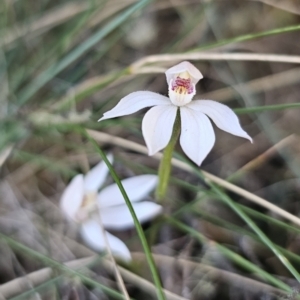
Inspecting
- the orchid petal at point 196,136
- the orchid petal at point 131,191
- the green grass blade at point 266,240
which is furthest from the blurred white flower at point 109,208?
the orchid petal at point 196,136

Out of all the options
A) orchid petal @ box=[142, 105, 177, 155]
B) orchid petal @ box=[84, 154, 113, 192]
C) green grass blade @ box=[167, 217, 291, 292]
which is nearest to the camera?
orchid petal @ box=[142, 105, 177, 155]

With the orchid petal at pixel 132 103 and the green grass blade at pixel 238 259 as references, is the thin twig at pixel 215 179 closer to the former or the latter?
the green grass blade at pixel 238 259

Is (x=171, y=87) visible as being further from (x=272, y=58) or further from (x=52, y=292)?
(x=52, y=292)

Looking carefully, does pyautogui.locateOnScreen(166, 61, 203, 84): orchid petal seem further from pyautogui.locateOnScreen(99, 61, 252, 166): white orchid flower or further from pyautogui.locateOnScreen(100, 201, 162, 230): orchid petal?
pyautogui.locateOnScreen(100, 201, 162, 230): orchid petal

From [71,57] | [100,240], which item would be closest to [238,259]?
[100,240]

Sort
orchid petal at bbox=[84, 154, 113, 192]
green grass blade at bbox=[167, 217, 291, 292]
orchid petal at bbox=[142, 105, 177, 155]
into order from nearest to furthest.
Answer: orchid petal at bbox=[142, 105, 177, 155] → green grass blade at bbox=[167, 217, 291, 292] → orchid petal at bbox=[84, 154, 113, 192]

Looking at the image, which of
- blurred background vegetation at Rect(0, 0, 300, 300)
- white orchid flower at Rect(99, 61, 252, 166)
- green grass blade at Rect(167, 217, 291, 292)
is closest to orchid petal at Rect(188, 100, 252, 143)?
white orchid flower at Rect(99, 61, 252, 166)

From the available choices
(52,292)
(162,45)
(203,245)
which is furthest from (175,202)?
(162,45)

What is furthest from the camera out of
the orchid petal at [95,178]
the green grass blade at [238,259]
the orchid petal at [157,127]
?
the orchid petal at [95,178]

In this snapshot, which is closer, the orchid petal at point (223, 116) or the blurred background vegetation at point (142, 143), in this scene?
the orchid petal at point (223, 116)
